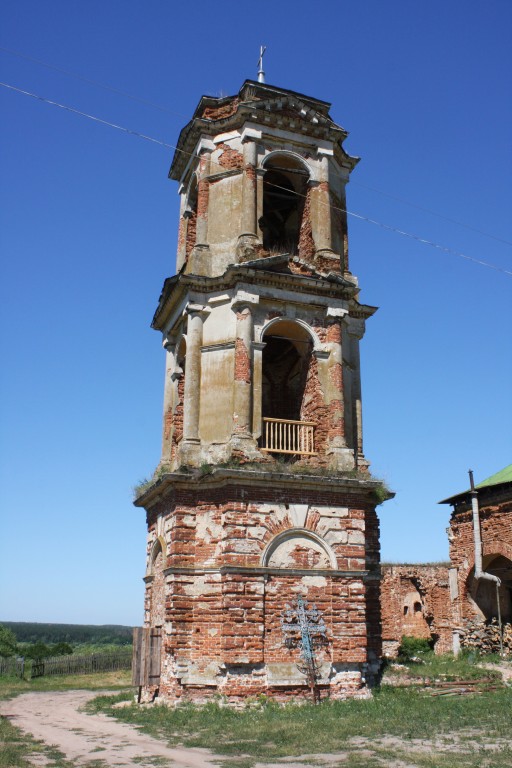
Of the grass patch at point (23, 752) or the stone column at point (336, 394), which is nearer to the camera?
the grass patch at point (23, 752)

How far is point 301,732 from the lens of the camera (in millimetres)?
10539

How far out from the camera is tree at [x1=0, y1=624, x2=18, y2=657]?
3237cm

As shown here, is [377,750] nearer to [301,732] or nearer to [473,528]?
[301,732]

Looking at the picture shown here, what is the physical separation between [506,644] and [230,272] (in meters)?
16.3

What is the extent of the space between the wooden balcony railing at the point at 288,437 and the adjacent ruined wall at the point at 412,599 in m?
15.2

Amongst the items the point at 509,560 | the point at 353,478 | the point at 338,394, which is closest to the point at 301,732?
the point at 353,478

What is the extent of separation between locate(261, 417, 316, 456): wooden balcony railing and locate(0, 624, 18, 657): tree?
76.3 ft

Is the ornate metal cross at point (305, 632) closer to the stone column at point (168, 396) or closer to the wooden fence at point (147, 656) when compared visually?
the wooden fence at point (147, 656)

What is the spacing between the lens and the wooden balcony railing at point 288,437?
15070 mm

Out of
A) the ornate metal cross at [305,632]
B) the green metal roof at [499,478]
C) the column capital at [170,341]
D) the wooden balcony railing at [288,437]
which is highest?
the column capital at [170,341]

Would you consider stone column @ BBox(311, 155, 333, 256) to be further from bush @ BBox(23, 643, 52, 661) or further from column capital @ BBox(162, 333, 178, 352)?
bush @ BBox(23, 643, 52, 661)

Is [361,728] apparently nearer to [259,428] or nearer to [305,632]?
[305,632]

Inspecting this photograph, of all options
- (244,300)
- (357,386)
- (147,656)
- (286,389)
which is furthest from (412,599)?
(244,300)

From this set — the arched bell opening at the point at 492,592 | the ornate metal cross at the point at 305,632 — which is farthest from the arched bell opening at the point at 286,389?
the arched bell opening at the point at 492,592
